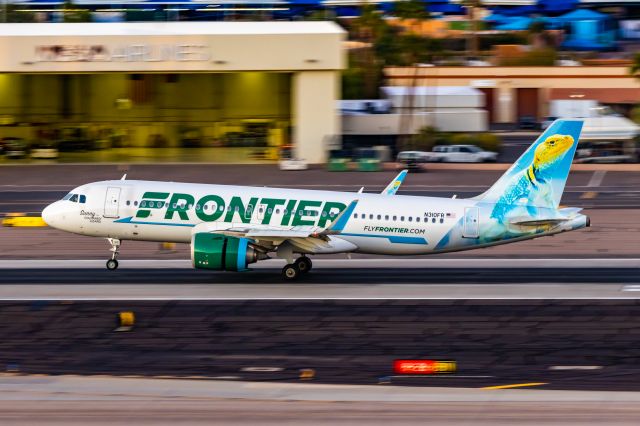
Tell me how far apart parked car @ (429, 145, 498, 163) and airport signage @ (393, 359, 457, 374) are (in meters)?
55.8

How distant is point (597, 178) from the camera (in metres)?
78.2

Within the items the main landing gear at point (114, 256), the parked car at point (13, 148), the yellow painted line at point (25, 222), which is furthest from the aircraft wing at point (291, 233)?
the parked car at point (13, 148)

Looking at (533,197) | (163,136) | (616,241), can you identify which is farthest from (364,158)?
(533,197)

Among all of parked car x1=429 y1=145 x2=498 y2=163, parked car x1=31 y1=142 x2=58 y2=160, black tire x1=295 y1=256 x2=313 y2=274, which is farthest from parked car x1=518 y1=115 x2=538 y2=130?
black tire x1=295 y1=256 x2=313 y2=274

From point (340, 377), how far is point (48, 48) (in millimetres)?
53804

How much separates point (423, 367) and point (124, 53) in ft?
172

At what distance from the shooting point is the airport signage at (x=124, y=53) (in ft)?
256

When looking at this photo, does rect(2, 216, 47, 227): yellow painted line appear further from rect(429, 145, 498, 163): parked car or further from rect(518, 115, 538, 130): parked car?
rect(518, 115, 538, 130): parked car

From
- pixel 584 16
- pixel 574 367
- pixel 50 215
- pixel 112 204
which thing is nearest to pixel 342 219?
pixel 112 204

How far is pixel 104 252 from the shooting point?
50.3 metres

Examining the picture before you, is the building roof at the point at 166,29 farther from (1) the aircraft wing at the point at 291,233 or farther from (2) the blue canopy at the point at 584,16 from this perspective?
(2) the blue canopy at the point at 584,16

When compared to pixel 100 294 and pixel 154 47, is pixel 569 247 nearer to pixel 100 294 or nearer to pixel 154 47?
pixel 100 294

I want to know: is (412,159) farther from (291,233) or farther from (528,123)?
(291,233)

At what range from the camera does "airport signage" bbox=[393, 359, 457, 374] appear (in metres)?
31.2
